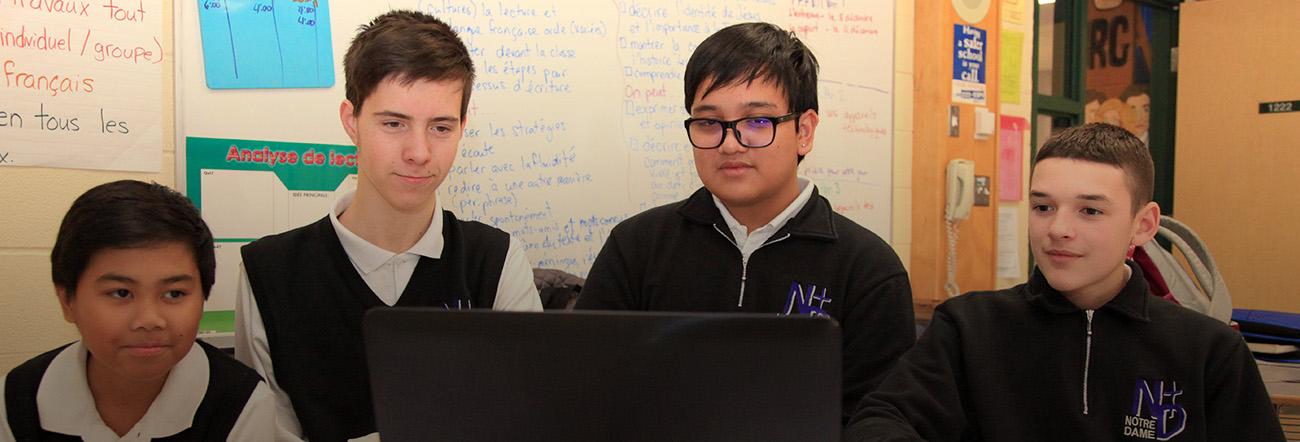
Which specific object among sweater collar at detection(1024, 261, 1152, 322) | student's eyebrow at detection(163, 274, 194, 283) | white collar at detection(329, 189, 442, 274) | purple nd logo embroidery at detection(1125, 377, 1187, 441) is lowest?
purple nd logo embroidery at detection(1125, 377, 1187, 441)

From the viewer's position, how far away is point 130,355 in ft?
3.80

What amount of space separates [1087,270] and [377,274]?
1.15 meters

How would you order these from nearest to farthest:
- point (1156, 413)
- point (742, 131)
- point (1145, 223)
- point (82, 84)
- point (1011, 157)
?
1. point (1156, 413)
2. point (1145, 223)
3. point (742, 131)
4. point (82, 84)
5. point (1011, 157)

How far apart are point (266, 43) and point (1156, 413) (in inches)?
83.2

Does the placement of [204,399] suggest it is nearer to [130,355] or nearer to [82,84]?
[130,355]

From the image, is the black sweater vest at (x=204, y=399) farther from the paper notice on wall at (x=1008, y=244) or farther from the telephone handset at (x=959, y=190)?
the paper notice on wall at (x=1008, y=244)

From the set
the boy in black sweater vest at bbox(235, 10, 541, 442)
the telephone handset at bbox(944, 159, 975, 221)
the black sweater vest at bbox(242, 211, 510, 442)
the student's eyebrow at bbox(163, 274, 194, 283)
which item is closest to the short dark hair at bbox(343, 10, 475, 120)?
the boy in black sweater vest at bbox(235, 10, 541, 442)

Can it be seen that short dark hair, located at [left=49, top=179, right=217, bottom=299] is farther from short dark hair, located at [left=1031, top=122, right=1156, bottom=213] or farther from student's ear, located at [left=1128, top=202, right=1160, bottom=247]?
student's ear, located at [left=1128, top=202, right=1160, bottom=247]

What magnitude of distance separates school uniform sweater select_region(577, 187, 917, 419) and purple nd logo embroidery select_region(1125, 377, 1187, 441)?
0.33 m

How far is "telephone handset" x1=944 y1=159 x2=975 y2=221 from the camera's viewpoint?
3.28 metres

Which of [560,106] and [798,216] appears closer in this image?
[798,216]

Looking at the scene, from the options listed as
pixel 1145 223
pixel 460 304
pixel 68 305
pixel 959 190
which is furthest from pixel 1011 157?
pixel 68 305

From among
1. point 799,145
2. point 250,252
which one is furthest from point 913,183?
point 250,252

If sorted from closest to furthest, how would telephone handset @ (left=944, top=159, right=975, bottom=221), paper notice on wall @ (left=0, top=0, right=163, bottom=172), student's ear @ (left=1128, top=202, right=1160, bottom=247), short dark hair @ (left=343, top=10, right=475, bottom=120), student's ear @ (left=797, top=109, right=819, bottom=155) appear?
student's ear @ (left=1128, top=202, right=1160, bottom=247), short dark hair @ (left=343, top=10, right=475, bottom=120), student's ear @ (left=797, top=109, right=819, bottom=155), paper notice on wall @ (left=0, top=0, right=163, bottom=172), telephone handset @ (left=944, top=159, right=975, bottom=221)
